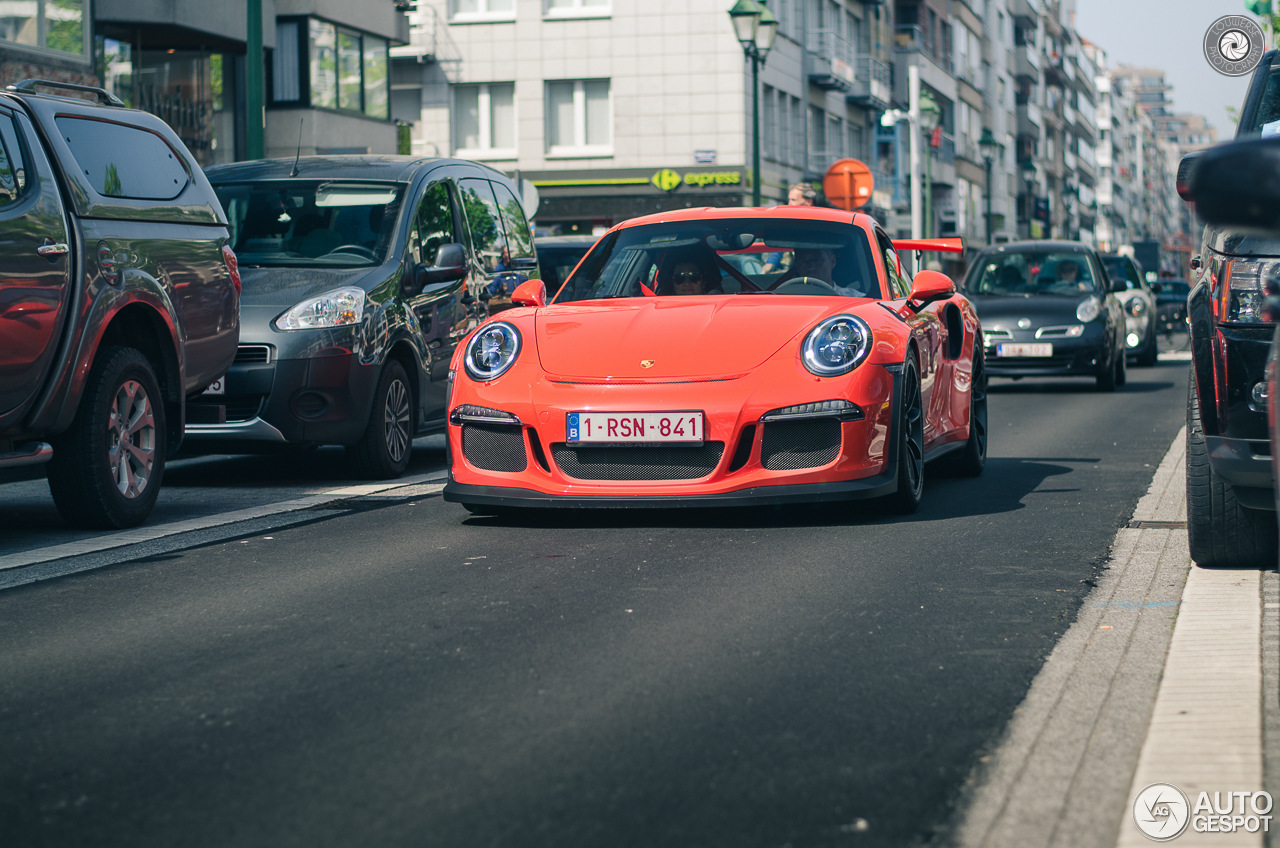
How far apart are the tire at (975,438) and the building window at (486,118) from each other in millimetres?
38936

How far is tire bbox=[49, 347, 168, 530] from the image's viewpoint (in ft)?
23.3

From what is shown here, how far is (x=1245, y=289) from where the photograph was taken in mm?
5266

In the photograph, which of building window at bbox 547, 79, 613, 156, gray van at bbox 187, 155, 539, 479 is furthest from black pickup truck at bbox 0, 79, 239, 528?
building window at bbox 547, 79, 613, 156

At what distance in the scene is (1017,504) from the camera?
26.3 feet

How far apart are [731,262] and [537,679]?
425 centimetres

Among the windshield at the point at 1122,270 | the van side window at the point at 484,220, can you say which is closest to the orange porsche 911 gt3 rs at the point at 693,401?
the van side window at the point at 484,220

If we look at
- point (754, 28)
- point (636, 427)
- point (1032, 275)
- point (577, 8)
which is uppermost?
point (577, 8)

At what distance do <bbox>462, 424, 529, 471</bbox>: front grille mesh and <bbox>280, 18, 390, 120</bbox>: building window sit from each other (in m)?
29.8

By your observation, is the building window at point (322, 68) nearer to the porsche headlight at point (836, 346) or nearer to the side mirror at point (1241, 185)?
the porsche headlight at point (836, 346)

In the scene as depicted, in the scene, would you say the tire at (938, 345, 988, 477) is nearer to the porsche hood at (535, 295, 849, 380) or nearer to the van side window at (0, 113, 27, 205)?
the porsche hood at (535, 295, 849, 380)

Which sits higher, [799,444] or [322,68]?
[322,68]

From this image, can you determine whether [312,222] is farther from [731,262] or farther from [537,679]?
[537,679]

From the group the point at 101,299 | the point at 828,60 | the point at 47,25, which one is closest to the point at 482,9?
the point at 828,60

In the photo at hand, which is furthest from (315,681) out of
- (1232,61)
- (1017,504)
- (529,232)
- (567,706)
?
(1232,61)
